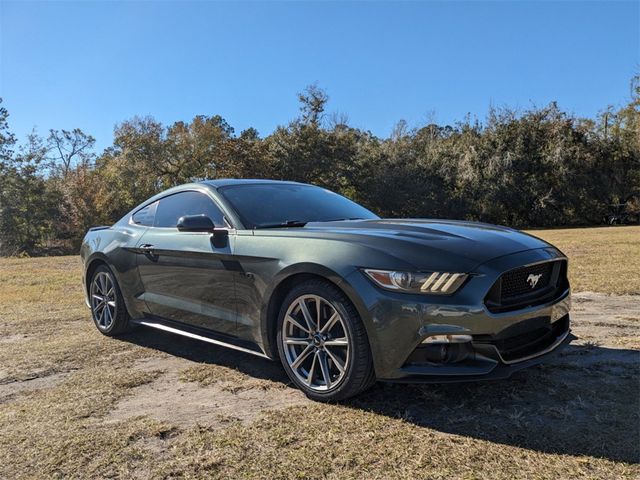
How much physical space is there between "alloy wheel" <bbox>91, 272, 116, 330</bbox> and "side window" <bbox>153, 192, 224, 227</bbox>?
90 cm

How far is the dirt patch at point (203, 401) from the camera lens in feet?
9.93

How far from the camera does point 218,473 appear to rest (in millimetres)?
2371

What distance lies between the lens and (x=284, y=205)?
13.8 feet

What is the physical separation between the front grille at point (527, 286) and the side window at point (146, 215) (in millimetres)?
3253

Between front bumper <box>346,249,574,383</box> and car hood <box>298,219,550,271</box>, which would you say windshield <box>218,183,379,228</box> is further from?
front bumper <box>346,249,574,383</box>

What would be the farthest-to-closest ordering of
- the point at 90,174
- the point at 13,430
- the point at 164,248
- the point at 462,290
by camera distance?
the point at 90,174 < the point at 164,248 < the point at 13,430 < the point at 462,290

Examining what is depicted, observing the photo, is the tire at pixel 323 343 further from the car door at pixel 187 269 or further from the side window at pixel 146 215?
the side window at pixel 146 215

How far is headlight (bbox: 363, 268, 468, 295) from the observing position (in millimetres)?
2752

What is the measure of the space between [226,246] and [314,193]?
4.23 feet

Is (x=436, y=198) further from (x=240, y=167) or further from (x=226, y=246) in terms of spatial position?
(x=226, y=246)

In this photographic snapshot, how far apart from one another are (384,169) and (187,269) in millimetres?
31769

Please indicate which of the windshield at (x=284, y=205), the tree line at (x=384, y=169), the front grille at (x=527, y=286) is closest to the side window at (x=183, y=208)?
the windshield at (x=284, y=205)

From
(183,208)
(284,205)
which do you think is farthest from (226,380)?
(183,208)

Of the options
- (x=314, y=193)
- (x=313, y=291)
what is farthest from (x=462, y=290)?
(x=314, y=193)
